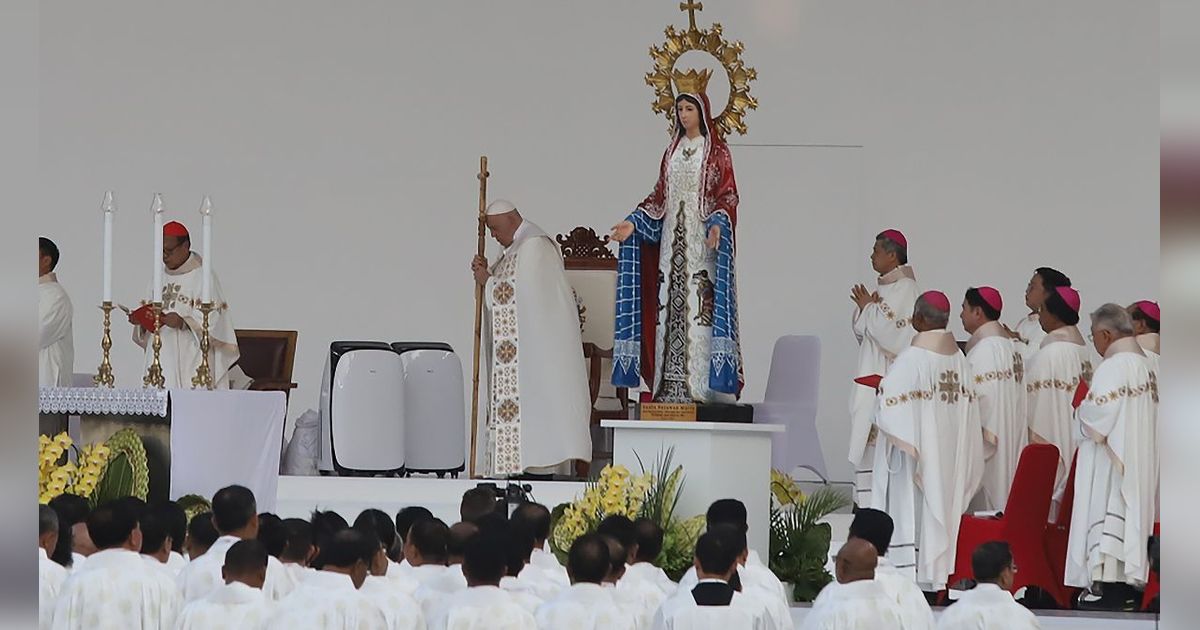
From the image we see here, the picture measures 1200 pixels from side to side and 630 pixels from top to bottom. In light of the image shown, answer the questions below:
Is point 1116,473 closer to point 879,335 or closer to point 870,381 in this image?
point 870,381

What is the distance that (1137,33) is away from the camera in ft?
42.4

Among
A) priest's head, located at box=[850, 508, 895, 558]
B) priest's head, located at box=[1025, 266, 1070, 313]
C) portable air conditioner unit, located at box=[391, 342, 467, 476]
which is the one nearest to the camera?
priest's head, located at box=[850, 508, 895, 558]

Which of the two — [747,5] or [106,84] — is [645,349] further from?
[106,84]

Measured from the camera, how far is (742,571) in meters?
5.11

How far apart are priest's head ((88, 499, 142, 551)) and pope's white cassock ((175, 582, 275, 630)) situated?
2.12ft

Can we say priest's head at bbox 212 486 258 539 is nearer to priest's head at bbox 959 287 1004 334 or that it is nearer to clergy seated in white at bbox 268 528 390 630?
clergy seated in white at bbox 268 528 390 630

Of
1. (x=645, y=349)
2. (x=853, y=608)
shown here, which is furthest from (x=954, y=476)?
(x=853, y=608)

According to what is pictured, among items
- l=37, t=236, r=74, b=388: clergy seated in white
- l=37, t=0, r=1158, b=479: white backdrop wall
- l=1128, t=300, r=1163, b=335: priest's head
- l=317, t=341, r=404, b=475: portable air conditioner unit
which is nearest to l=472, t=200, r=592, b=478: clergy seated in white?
l=317, t=341, r=404, b=475: portable air conditioner unit

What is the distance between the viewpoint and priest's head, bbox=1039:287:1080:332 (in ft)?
27.1

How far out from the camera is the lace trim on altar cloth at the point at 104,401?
7.26 m

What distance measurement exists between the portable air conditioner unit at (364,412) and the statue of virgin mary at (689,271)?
236 cm

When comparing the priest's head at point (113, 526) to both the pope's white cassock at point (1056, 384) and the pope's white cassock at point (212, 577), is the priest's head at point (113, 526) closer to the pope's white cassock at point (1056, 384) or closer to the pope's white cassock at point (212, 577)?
the pope's white cassock at point (212, 577)

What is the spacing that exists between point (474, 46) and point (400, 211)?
149 cm

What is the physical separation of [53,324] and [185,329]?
2.40 feet
